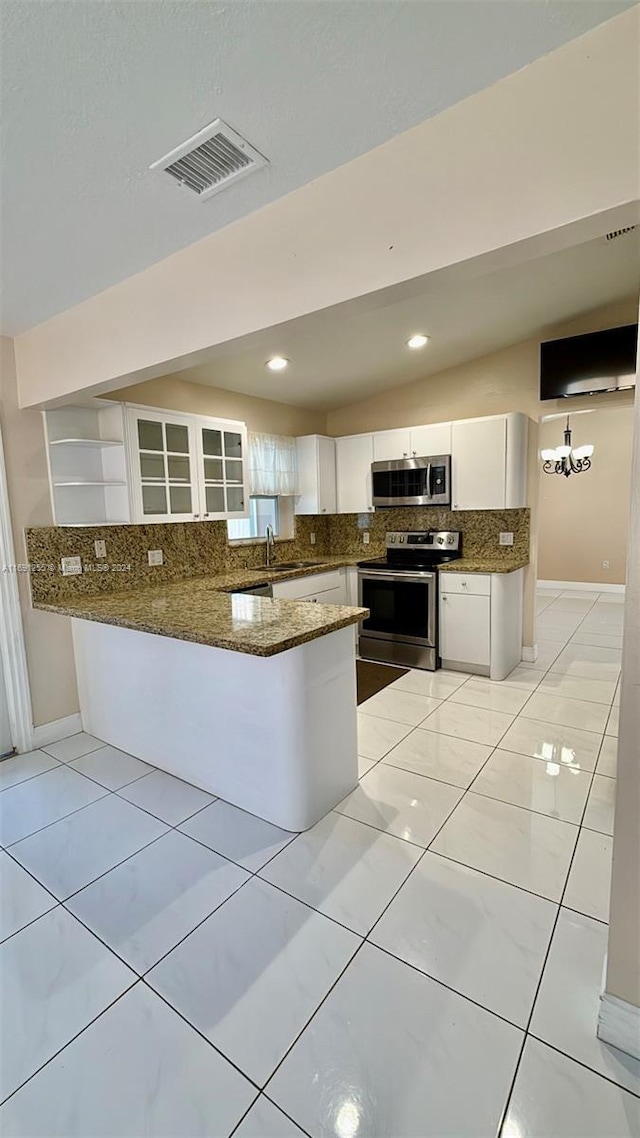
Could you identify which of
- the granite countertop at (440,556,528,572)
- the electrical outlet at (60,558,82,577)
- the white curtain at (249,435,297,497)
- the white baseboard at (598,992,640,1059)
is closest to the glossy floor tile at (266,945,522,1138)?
the white baseboard at (598,992,640,1059)

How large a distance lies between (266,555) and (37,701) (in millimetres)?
2256

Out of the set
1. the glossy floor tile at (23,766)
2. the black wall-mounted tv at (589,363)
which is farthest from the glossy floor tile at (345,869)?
the black wall-mounted tv at (589,363)

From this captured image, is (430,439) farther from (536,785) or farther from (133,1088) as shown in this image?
(133,1088)

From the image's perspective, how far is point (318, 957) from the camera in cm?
154

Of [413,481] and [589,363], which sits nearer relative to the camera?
[589,363]

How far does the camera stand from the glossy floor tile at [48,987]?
1.30m

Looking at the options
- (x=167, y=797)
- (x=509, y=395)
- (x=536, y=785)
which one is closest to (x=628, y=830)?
(x=536, y=785)

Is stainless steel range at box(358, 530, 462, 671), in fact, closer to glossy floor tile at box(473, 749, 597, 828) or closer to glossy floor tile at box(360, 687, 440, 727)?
glossy floor tile at box(360, 687, 440, 727)

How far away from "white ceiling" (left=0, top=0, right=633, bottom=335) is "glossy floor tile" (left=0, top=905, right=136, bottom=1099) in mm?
2510

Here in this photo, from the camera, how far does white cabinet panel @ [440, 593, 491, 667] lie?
12.7 ft

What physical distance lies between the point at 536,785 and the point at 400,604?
6.70 ft

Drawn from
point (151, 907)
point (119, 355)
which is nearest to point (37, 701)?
point (151, 907)

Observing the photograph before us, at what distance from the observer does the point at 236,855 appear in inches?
78.2

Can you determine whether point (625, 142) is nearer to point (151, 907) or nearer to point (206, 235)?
point (206, 235)
